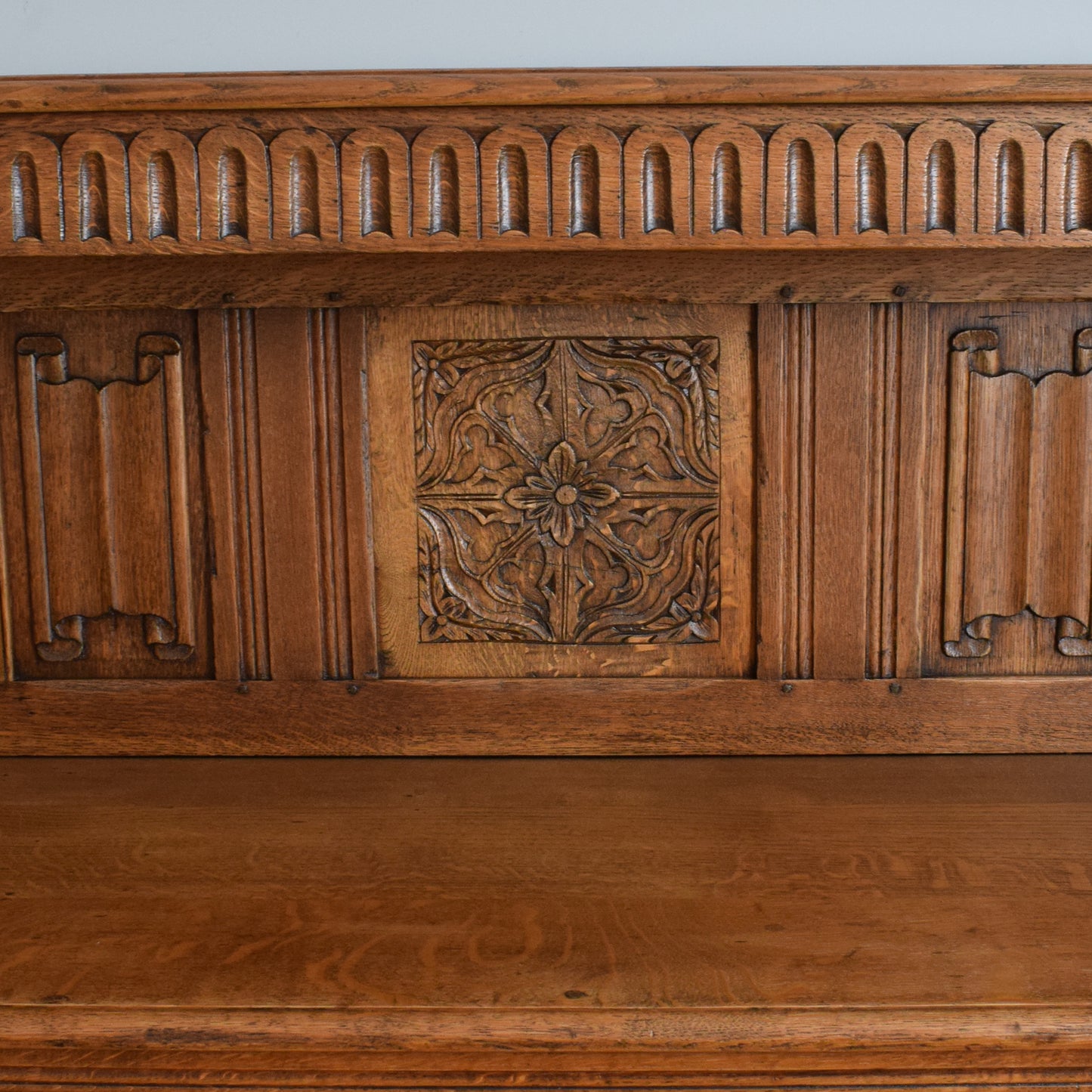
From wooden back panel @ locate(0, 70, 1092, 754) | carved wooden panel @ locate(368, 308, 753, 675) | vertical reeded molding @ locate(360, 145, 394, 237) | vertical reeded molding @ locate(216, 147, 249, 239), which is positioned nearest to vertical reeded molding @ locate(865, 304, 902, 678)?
wooden back panel @ locate(0, 70, 1092, 754)

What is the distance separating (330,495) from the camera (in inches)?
44.8

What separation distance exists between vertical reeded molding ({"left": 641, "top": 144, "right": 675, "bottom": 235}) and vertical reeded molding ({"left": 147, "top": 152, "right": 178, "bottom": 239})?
391mm

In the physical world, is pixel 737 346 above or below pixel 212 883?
above

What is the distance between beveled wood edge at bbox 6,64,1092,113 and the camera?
0.89 metres

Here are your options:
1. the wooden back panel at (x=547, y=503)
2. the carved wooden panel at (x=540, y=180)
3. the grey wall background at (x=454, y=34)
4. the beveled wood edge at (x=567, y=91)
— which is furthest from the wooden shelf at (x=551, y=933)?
the grey wall background at (x=454, y=34)

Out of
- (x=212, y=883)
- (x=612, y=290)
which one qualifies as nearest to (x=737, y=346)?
(x=612, y=290)

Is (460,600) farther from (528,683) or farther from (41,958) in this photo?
(41,958)

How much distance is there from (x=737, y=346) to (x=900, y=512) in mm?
241

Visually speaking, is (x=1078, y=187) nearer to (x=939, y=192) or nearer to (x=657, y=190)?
(x=939, y=192)

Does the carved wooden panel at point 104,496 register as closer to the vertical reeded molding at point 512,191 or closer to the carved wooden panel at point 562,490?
the carved wooden panel at point 562,490

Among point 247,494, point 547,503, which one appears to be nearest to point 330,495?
point 247,494

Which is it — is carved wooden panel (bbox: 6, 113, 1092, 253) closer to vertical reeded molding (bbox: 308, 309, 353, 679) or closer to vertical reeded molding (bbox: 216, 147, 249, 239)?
vertical reeded molding (bbox: 216, 147, 249, 239)

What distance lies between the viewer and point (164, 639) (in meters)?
1.16

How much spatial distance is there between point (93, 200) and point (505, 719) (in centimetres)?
63
